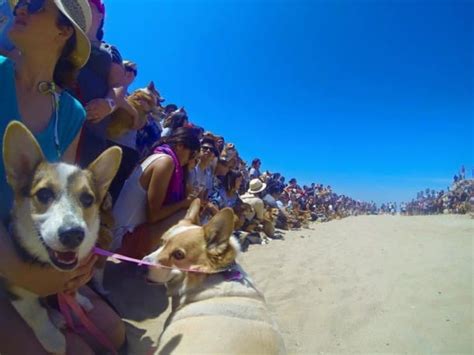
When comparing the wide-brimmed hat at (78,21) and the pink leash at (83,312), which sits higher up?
the wide-brimmed hat at (78,21)

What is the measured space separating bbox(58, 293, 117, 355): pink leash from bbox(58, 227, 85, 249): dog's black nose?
584 mm

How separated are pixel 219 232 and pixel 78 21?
5.31 feet

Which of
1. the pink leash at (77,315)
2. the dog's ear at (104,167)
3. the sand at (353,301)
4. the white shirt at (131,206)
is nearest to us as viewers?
the dog's ear at (104,167)

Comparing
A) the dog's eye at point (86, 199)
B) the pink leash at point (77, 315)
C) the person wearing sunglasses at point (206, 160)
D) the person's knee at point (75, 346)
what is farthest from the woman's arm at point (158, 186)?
the person wearing sunglasses at point (206, 160)

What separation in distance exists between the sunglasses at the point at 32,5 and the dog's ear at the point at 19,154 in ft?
2.35

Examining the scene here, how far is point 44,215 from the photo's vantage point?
161cm

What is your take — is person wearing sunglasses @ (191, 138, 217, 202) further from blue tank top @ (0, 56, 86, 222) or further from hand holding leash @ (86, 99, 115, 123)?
blue tank top @ (0, 56, 86, 222)

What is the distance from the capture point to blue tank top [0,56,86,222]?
1.83 m

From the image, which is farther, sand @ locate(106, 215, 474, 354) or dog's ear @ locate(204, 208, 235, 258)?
sand @ locate(106, 215, 474, 354)

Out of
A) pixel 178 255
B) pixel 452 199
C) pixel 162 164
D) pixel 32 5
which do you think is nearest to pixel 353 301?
pixel 178 255

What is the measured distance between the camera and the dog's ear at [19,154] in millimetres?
1550

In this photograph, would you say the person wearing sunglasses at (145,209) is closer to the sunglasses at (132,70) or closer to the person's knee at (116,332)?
the person's knee at (116,332)

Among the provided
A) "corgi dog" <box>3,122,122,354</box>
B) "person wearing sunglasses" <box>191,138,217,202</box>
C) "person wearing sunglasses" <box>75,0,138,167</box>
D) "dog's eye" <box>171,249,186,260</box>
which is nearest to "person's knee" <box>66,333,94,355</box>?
"corgi dog" <box>3,122,122,354</box>

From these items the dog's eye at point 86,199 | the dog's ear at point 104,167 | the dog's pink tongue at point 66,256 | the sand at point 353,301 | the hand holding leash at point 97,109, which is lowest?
the sand at point 353,301
